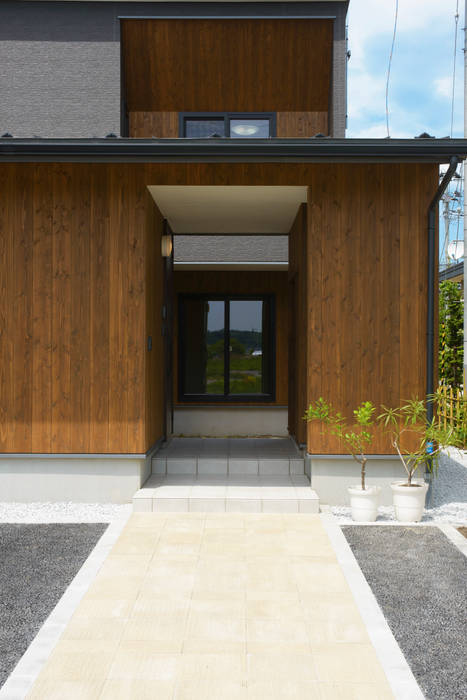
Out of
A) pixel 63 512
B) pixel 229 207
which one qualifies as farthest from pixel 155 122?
pixel 63 512

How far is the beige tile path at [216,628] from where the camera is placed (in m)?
2.60

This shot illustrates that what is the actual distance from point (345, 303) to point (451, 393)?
4241 millimetres

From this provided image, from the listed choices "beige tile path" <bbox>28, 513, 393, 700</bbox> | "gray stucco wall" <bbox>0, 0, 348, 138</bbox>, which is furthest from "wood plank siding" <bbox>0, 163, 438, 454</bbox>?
"gray stucco wall" <bbox>0, 0, 348, 138</bbox>

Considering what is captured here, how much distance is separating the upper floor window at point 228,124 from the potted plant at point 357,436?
567 cm

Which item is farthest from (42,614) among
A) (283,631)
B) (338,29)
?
(338,29)

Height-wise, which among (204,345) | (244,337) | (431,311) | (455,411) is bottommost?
(455,411)

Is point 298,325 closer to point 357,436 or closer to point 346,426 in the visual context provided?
point 346,426

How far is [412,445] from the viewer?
5766mm

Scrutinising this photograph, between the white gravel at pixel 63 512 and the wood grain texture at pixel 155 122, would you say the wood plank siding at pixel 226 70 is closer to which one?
the wood grain texture at pixel 155 122

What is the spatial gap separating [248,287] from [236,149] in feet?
16.8

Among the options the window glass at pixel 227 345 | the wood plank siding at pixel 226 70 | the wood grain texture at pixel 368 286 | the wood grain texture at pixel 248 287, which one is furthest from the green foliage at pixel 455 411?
the wood plank siding at pixel 226 70

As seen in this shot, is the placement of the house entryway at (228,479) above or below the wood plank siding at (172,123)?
below

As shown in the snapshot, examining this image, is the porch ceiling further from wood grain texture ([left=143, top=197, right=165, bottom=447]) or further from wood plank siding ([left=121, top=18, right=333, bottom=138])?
wood plank siding ([left=121, top=18, right=333, bottom=138])

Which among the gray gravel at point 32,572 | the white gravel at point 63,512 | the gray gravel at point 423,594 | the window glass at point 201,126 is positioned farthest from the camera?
the window glass at point 201,126
